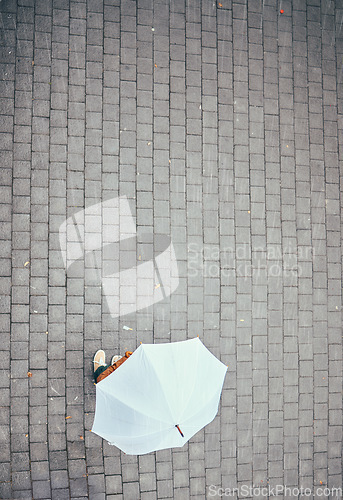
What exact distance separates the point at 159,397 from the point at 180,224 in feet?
7.49

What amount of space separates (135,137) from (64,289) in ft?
7.04

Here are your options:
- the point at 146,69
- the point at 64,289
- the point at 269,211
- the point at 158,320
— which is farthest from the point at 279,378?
the point at 146,69

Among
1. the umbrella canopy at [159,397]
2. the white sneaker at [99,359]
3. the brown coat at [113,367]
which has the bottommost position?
the white sneaker at [99,359]
